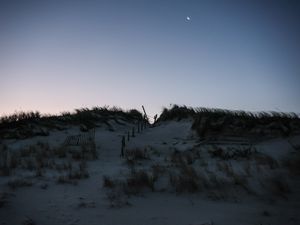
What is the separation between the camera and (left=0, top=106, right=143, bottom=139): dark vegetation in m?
17.2

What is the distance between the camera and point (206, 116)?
17531mm

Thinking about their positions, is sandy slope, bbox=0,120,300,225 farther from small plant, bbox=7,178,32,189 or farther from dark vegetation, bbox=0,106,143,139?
dark vegetation, bbox=0,106,143,139

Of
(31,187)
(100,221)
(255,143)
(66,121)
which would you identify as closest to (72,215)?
(100,221)

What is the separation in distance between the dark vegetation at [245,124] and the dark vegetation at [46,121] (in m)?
7.87

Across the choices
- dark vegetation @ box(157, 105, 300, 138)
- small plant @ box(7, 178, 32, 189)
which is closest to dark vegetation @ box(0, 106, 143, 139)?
dark vegetation @ box(157, 105, 300, 138)

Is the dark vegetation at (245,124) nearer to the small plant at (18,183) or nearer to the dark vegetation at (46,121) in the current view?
the dark vegetation at (46,121)

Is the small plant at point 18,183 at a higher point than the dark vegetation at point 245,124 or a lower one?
lower

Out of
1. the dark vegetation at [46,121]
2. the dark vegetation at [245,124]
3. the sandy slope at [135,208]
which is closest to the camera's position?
the sandy slope at [135,208]

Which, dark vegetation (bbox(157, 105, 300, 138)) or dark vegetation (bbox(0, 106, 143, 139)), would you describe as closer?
dark vegetation (bbox(157, 105, 300, 138))

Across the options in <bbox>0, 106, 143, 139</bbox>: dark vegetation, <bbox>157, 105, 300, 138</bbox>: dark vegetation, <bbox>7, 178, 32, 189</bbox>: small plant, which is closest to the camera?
<bbox>7, 178, 32, 189</bbox>: small plant

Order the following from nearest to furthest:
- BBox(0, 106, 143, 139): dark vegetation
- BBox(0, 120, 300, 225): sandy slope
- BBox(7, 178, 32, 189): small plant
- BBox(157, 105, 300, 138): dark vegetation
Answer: BBox(0, 120, 300, 225): sandy slope
BBox(7, 178, 32, 189): small plant
BBox(157, 105, 300, 138): dark vegetation
BBox(0, 106, 143, 139): dark vegetation

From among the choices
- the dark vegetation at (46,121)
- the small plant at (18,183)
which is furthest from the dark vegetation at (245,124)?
the small plant at (18,183)

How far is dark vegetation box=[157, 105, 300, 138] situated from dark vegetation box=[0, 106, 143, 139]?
7.87 meters

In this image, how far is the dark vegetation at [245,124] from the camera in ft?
47.4
